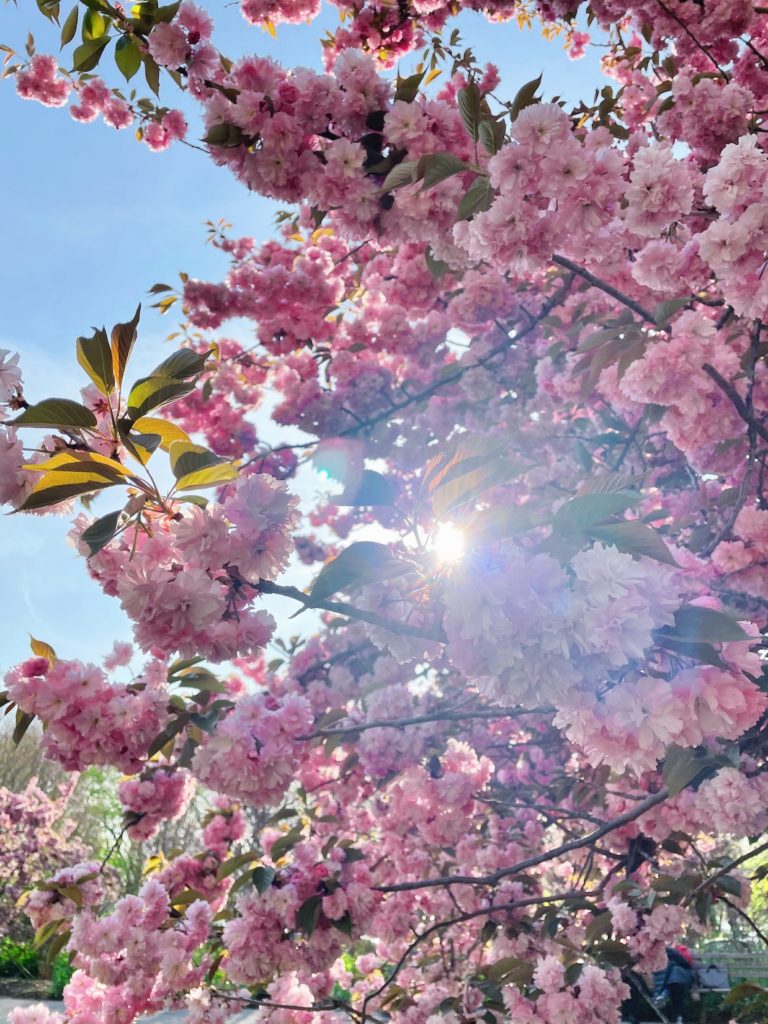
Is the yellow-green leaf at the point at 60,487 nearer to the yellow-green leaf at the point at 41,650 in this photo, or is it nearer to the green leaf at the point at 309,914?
the yellow-green leaf at the point at 41,650

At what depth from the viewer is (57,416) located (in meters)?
1.05

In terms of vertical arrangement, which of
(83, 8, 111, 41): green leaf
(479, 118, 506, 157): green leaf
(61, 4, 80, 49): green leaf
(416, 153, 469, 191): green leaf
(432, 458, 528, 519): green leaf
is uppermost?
(61, 4, 80, 49): green leaf

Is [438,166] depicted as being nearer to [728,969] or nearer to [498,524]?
[498,524]

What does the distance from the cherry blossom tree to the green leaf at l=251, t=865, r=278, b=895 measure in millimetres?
17

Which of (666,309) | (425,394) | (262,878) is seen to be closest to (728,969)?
(425,394)

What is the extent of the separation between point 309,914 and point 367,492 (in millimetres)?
1959

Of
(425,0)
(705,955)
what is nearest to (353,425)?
(425,0)

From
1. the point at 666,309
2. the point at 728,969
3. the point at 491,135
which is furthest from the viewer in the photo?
the point at 728,969

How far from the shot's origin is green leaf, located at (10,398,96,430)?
3.37ft

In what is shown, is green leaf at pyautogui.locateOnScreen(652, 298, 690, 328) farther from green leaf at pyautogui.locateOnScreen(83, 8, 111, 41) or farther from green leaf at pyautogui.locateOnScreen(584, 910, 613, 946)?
green leaf at pyautogui.locateOnScreen(584, 910, 613, 946)

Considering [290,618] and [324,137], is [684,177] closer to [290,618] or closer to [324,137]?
[324,137]

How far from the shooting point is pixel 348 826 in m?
4.87

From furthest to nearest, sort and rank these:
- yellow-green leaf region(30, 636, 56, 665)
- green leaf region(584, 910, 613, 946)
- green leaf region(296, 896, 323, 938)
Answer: green leaf region(584, 910, 613, 946)
green leaf region(296, 896, 323, 938)
yellow-green leaf region(30, 636, 56, 665)

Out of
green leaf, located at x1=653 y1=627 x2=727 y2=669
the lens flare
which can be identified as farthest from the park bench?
the lens flare
